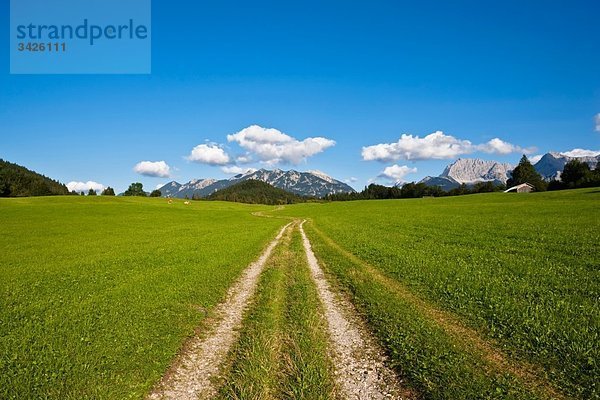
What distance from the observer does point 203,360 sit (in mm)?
9305

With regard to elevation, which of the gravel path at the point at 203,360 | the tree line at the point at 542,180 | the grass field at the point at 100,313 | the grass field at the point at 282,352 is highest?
the tree line at the point at 542,180

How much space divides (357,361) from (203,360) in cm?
439

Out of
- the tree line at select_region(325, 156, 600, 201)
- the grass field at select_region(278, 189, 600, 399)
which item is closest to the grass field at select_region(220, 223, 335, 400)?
the grass field at select_region(278, 189, 600, 399)

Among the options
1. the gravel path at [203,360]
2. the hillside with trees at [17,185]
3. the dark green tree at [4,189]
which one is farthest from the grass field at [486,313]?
the hillside with trees at [17,185]

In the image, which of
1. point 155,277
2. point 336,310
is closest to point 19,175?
point 155,277

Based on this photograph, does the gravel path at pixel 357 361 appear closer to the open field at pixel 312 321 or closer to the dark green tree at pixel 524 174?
the open field at pixel 312 321

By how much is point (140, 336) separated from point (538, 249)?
26.6 m

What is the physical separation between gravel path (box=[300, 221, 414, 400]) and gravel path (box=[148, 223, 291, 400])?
3297mm

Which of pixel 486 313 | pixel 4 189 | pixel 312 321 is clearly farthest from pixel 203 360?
pixel 4 189

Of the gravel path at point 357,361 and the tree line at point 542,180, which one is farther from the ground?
the tree line at point 542,180

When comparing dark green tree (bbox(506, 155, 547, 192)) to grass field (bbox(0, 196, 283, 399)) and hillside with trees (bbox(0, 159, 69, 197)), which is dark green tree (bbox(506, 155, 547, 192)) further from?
hillside with trees (bbox(0, 159, 69, 197))

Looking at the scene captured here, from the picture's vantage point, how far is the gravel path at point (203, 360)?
7.79m

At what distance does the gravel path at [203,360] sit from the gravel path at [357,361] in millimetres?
3297

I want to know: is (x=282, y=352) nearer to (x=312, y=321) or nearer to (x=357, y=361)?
(x=357, y=361)
